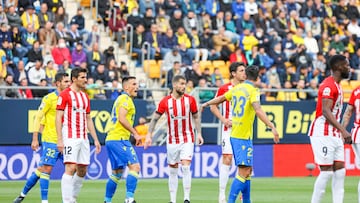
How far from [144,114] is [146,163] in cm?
129

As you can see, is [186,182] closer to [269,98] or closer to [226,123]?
[226,123]

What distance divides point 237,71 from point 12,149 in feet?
30.5

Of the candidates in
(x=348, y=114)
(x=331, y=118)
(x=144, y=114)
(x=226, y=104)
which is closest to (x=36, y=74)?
(x=144, y=114)

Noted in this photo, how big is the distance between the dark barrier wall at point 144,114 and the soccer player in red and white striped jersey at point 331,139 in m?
11.7

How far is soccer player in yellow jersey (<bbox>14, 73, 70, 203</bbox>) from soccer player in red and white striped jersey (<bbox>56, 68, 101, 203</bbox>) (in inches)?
59.7

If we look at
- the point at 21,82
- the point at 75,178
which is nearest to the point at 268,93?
the point at 21,82

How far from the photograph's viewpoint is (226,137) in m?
18.6

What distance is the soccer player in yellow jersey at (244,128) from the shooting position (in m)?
14.9

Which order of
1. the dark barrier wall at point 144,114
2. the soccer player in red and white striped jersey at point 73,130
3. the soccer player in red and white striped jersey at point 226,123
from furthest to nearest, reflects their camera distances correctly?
the dark barrier wall at point 144,114 → the soccer player in red and white striped jersey at point 226,123 → the soccer player in red and white striped jersey at point 73,130

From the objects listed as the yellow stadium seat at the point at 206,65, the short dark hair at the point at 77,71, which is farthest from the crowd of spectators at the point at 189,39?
the short dark hair at the point at 77,71

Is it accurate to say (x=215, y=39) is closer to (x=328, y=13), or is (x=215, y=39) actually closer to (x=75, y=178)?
(x=328, y=13)

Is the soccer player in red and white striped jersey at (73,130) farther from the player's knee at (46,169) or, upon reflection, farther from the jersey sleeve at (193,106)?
the jersey sleeve at (193,106)

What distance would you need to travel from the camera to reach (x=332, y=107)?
47.3ft

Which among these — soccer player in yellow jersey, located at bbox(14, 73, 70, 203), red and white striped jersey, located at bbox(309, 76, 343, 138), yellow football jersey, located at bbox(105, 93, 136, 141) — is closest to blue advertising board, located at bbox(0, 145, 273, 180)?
soccer player in yellow jersey, located at bbox(14, 73, 70, 203)
